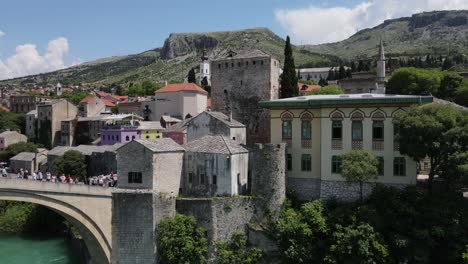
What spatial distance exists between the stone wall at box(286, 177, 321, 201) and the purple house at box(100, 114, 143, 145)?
2783 centimetres

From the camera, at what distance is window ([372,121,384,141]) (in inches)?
1045

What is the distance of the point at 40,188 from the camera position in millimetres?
25250

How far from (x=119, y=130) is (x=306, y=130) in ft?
101

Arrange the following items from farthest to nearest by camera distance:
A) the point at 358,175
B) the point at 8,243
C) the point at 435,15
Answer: the point at 435,15, the point at 8,243, the point at 358,175

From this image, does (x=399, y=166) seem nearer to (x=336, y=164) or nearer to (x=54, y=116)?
(x=336, y=164)

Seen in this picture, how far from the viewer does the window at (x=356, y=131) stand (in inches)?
1062

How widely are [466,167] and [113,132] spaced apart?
Result: 4118 cm

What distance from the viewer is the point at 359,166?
81.8 ft

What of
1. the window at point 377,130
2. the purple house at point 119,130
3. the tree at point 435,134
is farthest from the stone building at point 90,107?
the tree at point 435,134

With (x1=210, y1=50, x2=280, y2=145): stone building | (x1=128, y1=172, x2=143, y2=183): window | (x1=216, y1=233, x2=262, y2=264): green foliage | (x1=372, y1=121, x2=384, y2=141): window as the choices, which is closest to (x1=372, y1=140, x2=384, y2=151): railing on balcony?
(x1=372, y1=121, x2=384, y2=141): window

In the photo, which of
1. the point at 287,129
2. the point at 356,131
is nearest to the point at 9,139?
the point at 287,129

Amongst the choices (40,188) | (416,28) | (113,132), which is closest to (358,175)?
(40,188)

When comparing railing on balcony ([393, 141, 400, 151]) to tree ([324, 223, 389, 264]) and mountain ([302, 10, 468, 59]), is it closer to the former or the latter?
tree ([324, 223, 389, 264])

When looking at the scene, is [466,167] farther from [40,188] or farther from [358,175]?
[40,188]
